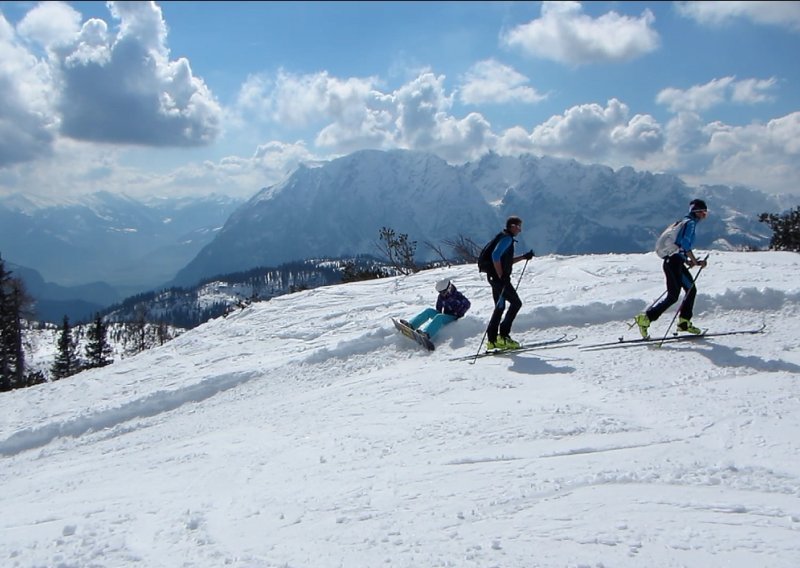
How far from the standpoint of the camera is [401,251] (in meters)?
29.7

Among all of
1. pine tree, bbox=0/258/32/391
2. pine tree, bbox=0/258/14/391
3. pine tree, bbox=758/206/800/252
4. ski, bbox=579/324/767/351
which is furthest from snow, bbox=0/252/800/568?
pine tree, bbox=0/258/32/391

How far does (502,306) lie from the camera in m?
9.48

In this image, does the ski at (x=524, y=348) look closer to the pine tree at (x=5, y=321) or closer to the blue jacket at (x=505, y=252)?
the blue jacket at (x=505, y=252)

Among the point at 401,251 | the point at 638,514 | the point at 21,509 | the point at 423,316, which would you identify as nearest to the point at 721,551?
the point at 638,514

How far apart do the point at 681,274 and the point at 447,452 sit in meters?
5.59

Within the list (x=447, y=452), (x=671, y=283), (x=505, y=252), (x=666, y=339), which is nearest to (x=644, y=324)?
(x=666, y=339)

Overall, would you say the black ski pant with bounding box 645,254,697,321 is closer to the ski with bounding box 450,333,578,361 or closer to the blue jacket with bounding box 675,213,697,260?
the blue jacket with bounding box 675,213,697,260

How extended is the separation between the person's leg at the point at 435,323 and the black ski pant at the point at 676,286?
374 cm

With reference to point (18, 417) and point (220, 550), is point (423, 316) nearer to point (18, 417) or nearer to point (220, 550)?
point (220, 550)

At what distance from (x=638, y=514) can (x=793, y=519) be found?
100 cm

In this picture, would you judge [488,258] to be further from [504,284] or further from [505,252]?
[504,284]

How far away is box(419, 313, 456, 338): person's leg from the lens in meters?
10.7

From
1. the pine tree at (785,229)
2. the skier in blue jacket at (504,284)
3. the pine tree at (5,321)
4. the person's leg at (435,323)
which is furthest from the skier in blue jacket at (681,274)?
the pine tree at (5,321)

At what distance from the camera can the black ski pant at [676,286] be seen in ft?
29.0
